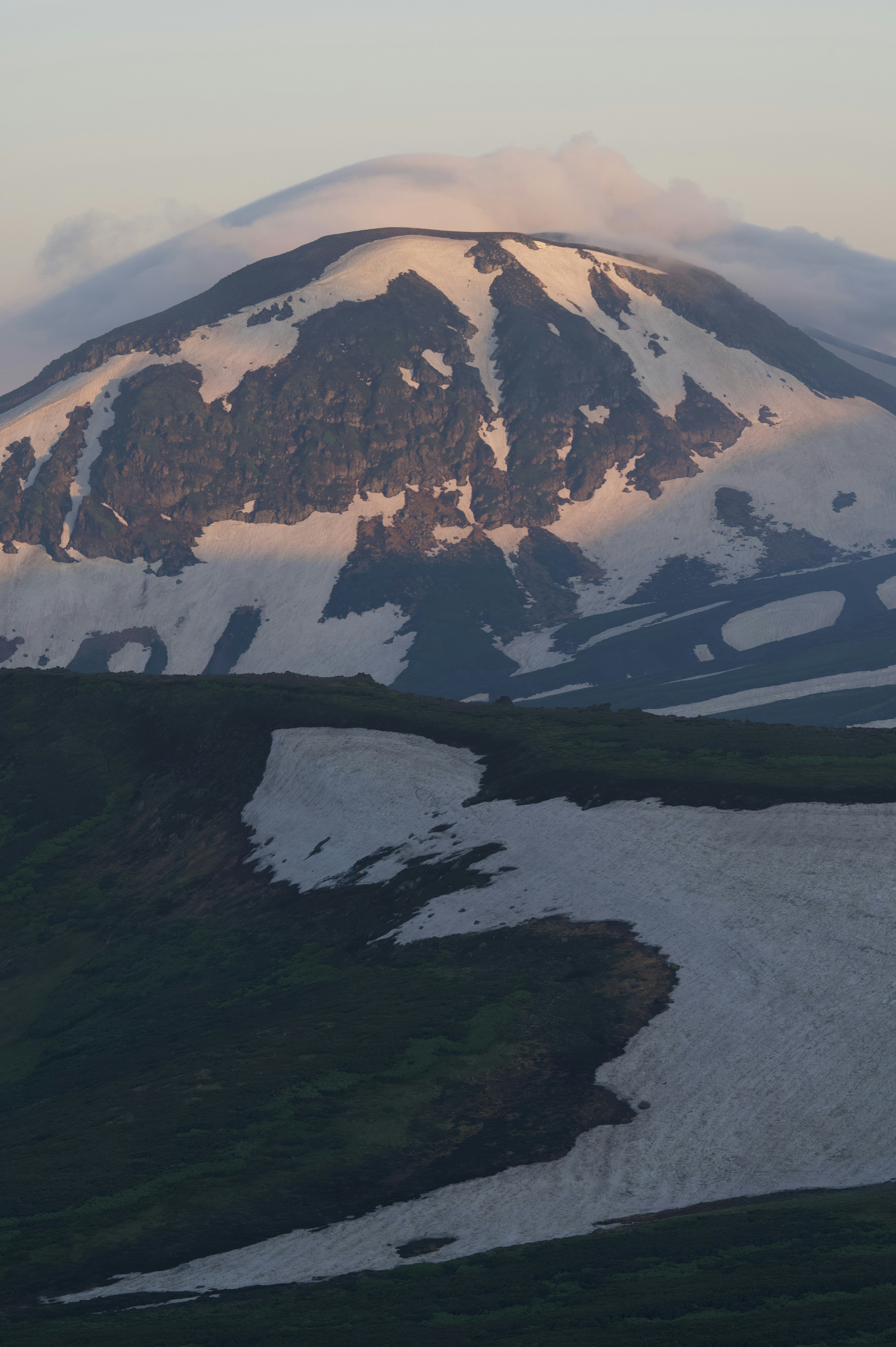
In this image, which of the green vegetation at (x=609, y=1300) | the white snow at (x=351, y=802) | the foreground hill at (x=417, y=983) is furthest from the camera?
the white snow at (x=351, y=802)

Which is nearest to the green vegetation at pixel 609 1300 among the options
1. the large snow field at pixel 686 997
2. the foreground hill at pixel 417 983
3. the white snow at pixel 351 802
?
the foreground hill at pixel 417 983

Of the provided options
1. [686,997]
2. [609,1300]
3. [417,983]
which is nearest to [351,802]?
[417,983]

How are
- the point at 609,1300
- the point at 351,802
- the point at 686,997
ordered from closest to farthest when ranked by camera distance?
the point at 609,1300
the point at 686,997
the point at 351,802

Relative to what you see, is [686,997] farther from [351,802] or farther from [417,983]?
[351,802]

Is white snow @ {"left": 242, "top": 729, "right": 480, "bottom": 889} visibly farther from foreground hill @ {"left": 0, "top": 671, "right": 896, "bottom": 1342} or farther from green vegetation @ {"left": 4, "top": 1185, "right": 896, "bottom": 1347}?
green vegetation @ {"left": 4, "top": 1185, "right": 896, "bottom": 1347}

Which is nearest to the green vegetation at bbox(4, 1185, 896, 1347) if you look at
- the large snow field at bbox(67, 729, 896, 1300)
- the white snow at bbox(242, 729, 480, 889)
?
the large snow field at bbox(67, 729, 896, 1300)

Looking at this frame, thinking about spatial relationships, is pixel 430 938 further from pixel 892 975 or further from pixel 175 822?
pixel 175 822

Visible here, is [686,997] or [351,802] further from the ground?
[351,802]

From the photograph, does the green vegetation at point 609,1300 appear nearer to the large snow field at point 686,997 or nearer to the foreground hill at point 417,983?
the foreground hill at point 417,983
